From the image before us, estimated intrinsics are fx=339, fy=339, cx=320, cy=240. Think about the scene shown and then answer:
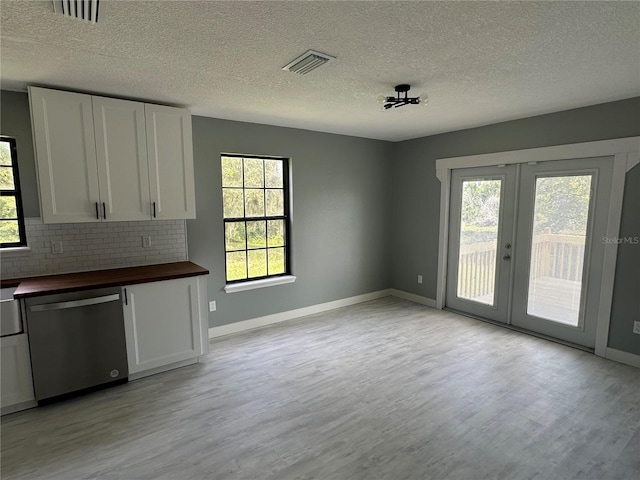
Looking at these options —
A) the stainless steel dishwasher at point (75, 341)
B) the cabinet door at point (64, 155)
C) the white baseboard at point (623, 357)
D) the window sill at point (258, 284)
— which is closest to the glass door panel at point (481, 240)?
the white baseboard at point (623, 357)

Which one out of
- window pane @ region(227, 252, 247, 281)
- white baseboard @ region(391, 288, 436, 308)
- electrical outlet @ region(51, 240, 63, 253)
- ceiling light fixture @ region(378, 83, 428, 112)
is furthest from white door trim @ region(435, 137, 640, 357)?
electrical outlet @ region(51, 240, 63, 253)

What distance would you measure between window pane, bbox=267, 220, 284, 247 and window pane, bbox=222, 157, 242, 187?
63 centimetres

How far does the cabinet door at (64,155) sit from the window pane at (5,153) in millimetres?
426

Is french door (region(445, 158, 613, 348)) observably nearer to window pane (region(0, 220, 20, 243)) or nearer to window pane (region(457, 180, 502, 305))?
window pane (region(457, 180, 502, 305))

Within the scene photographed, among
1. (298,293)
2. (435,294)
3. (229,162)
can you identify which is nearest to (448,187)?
(435,294)

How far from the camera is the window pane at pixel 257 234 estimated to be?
4.08 meters

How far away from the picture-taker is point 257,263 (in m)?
4.20

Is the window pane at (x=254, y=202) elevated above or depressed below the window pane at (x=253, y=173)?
below

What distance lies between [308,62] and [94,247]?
2510 millimetres

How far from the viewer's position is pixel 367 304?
5.04 metres

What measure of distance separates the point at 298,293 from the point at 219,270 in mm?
1131

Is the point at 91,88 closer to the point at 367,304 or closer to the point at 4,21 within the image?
the point at 4,21

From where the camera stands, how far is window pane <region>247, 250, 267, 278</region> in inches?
163

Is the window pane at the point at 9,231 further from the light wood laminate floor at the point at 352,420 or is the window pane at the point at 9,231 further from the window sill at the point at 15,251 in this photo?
the light wood laminate floor at the point at 352,420
